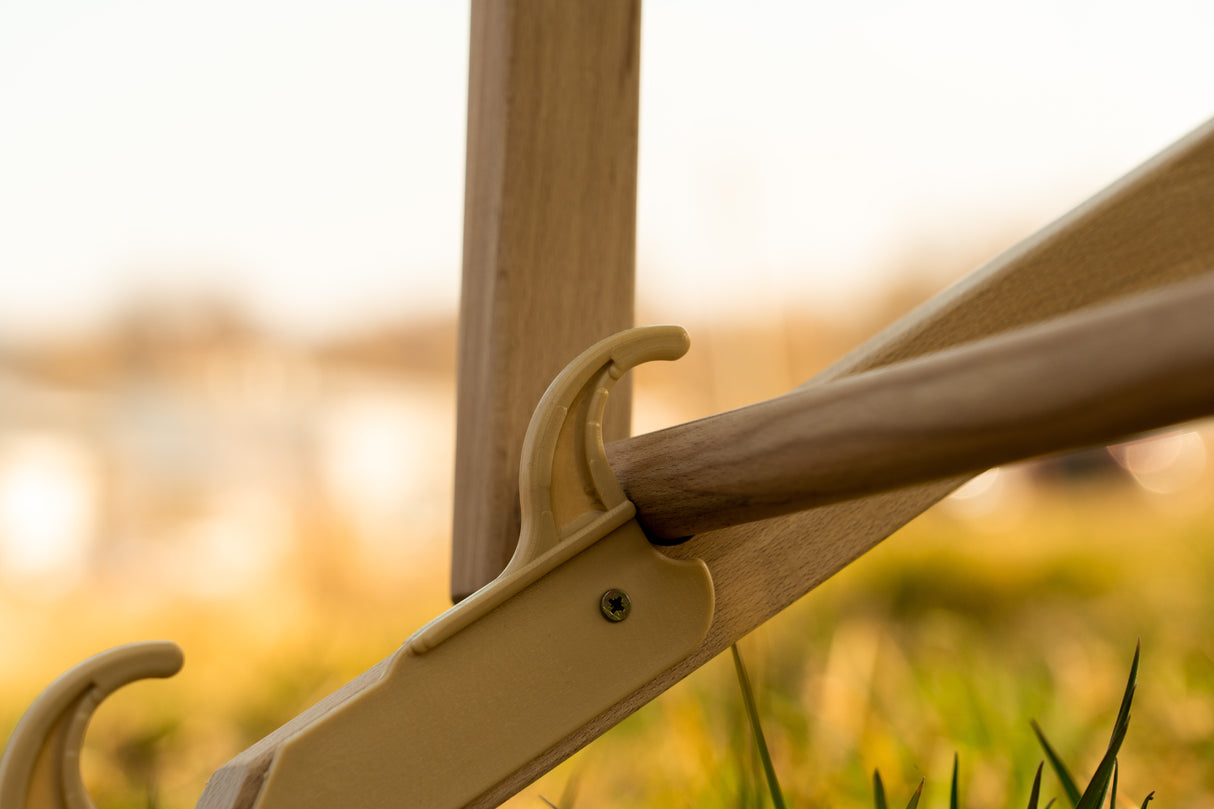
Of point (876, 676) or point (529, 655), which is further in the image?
point (876, 676)

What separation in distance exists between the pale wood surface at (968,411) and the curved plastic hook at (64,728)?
0.46 feet

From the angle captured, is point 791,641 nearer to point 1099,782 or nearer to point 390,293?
point 1099,782

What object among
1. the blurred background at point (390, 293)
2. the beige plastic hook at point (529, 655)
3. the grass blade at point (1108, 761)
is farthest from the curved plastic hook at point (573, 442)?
the blurred background at point (390, 293)

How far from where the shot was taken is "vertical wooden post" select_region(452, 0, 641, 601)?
31 cm

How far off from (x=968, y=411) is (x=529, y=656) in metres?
0.13

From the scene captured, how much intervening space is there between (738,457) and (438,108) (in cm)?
116

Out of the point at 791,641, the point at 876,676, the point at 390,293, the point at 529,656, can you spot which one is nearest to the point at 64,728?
the point at 529,656

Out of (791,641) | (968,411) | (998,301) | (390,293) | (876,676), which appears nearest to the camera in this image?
(968,411)

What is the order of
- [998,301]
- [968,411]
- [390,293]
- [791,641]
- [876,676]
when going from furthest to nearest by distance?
[390,293], [791,641], [876,676], [998,301], [968,411]

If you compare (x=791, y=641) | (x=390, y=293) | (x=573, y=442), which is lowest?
(x=791, y=641)

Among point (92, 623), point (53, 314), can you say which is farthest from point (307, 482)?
point (53, 314)

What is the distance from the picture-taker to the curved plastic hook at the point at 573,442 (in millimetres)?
236

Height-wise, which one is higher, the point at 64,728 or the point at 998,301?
the point at 998,301

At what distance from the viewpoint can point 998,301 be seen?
0.27 m
